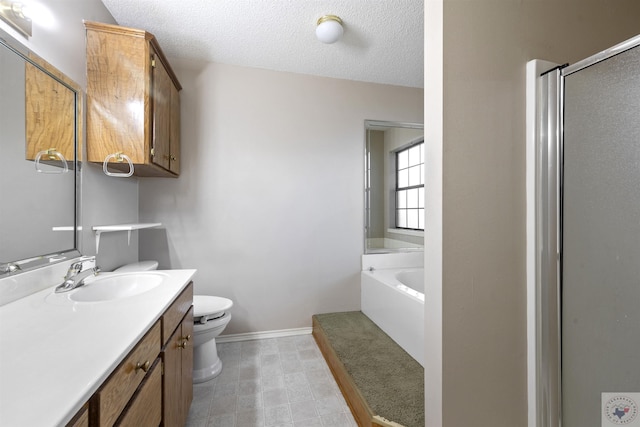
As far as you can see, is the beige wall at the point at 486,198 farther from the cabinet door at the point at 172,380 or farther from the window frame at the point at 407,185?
the window frame at the point at 407,185

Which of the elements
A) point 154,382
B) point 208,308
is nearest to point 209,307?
point 208,308

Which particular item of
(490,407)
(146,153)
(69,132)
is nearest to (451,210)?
(490,407)

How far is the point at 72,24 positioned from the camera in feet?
4.82

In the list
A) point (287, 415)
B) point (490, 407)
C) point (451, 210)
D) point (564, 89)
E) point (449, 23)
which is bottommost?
point (287, 415)

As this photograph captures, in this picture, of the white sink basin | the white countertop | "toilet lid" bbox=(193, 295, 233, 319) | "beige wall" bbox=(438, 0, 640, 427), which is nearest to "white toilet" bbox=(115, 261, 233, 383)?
"toilet lid" bbox=(193, 295, 233, 319)

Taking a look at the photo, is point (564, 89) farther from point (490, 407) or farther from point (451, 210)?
point (490, 407)

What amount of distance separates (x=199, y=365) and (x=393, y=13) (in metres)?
2.74

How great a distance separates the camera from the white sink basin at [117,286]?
1310 mm

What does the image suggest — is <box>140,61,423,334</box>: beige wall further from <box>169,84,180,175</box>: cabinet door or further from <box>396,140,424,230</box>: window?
<box>396,140,424,230</box>: window

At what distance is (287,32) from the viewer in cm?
200

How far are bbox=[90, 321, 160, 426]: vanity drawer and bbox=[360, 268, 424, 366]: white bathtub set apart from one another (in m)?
1.48

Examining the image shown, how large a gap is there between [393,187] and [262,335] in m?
2.01

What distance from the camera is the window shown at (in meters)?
2.97

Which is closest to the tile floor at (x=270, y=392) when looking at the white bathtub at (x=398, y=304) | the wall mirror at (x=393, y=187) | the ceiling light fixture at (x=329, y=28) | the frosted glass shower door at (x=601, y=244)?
the white bathtub at (x=398, y=304)
